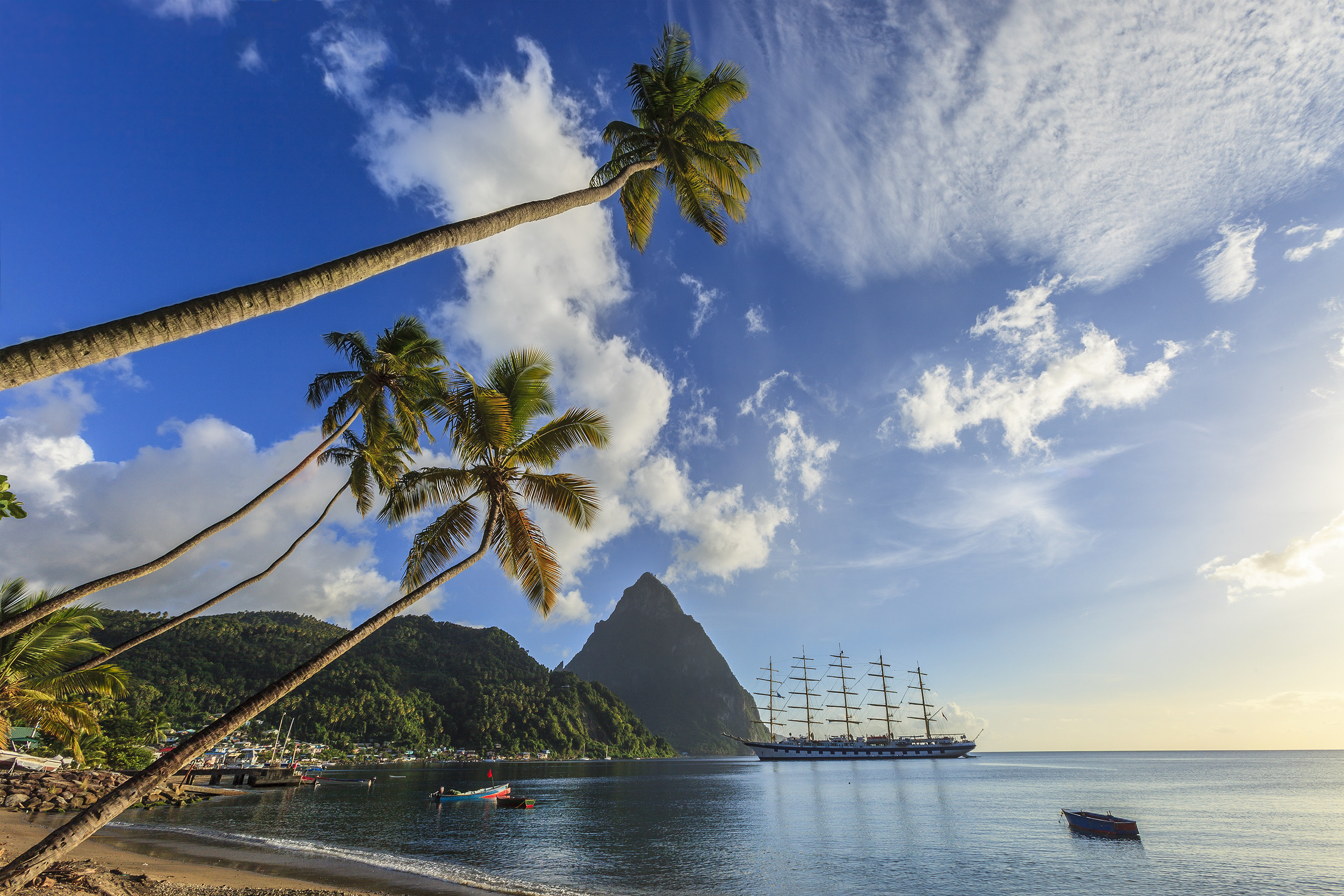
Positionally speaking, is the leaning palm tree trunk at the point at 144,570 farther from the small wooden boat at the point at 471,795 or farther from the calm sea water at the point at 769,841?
the small wooden boat at the point at 471,795

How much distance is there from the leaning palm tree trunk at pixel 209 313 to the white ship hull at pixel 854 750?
141313 millimetres

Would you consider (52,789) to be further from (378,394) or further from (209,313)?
(209,313)

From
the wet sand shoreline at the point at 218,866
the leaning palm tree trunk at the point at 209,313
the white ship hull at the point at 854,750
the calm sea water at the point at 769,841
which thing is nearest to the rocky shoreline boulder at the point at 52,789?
the wet sand shoreline at the point at 218,866

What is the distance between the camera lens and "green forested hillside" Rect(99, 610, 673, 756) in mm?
86500

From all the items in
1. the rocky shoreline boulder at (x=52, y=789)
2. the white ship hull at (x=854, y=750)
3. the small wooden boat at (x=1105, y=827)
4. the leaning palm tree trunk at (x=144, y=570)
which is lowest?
the white ship hull at (x=854, y=750)

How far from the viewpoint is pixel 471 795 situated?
47.3 metres

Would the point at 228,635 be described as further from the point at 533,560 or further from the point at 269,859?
the point at 533,560

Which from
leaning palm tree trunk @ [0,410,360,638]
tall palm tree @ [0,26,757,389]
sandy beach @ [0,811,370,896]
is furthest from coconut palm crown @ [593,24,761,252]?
sandy beach @ [0,811,370,896]

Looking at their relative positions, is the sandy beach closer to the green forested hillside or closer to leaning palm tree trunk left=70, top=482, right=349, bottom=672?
leaning palm tree trunk left=70, top=482, right=349, bottom=672

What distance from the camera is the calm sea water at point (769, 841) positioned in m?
21.8

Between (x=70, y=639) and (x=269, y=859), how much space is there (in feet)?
42.4

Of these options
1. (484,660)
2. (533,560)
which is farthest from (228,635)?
(533,560)

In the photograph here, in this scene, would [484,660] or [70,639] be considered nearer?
[70,639]

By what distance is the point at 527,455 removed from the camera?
12.0 metres
